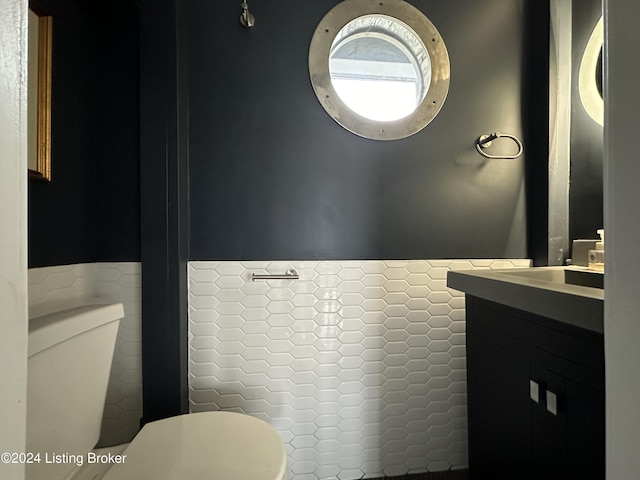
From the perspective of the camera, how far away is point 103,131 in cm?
135

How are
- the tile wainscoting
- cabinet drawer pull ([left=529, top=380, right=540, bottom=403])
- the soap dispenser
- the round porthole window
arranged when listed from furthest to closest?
the round porthole window → the tile wainscoting → the soap dispenser → cabinet drawer pull ([left=529, top=380, right=540, bottom=403])

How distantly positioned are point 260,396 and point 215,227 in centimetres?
71

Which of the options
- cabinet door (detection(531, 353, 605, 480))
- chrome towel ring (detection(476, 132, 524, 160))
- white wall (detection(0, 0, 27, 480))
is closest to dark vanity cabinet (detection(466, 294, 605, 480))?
cabinet door (detection(531, 353, 605, 480))

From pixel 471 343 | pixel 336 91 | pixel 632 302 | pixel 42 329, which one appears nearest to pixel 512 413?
pixel 471 343

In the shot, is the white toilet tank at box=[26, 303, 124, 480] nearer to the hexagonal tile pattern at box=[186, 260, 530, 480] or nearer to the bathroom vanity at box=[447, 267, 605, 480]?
the hexagonal tile pattern at box=[186, 260, 530, 480]

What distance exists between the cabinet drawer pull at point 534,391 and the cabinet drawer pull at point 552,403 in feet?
0.08

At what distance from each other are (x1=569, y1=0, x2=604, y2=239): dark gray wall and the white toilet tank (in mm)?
1731

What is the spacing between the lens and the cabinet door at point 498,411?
836 mm

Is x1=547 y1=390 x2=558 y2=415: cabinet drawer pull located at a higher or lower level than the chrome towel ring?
lower

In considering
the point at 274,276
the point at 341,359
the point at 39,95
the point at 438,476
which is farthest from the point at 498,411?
the point at 39,95

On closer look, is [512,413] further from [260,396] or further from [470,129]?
[470,129]

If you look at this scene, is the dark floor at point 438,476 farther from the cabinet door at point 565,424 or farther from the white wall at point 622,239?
the white wall at point 622,239

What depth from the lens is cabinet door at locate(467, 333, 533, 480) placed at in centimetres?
84

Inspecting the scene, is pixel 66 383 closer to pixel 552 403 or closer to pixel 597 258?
pixel 552 403
